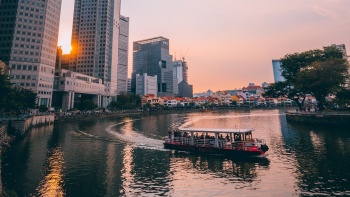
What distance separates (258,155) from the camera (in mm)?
30469

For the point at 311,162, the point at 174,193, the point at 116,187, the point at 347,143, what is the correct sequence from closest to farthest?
the point at 174,193, the point at 116,187, the point at 311,162, the point at 347,143

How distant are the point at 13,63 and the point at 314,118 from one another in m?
140

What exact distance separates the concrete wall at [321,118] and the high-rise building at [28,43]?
12587cm

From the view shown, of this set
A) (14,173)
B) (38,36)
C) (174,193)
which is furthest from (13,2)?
(174,193)

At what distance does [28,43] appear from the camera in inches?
4493

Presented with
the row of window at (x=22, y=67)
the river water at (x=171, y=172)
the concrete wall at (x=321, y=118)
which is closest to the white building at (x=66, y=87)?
the row of window at (x=22, y=67)

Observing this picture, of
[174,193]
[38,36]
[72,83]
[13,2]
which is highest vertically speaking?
[13,2]

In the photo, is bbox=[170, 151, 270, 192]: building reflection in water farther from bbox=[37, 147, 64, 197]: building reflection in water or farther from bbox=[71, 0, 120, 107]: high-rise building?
bbox=[71, 0, 120, 107]: high-rise building

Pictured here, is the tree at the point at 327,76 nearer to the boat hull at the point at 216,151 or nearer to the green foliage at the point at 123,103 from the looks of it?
the boat hull at the point at 216,151

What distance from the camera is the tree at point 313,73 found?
6625 cm

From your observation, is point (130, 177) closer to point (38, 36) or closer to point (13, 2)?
point (38, 36)

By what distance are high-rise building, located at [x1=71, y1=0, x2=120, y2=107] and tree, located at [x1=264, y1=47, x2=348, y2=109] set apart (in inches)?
5755

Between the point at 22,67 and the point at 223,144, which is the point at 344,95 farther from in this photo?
the point at 22,67

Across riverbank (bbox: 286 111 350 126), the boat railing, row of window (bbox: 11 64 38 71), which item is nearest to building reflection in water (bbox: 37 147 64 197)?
the boat railing
